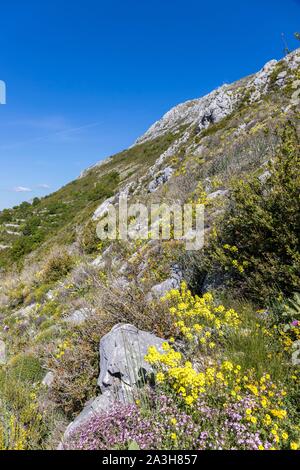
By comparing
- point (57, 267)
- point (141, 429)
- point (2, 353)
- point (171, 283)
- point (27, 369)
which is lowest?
point (2, 353)

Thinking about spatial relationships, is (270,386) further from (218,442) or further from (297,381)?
(218,442)

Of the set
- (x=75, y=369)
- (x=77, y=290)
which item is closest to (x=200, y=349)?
(x=75, y=369)

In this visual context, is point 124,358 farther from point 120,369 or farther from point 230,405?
point 230,405

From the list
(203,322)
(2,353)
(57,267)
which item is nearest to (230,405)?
(203,322)

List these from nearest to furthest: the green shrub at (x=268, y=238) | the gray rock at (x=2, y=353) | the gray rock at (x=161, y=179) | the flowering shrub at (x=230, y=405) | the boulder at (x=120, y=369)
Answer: the flowering shrub at (x=230, y=405) → the boulder at (x=120, y=369) → the green shrub at (x=268, y=238) → the gray rock at (x=2, y=353) → the gray rock at (x=161, y=179)

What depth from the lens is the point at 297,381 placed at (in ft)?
7.97

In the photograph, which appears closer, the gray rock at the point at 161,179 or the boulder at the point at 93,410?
the boulder at the point at 93,410

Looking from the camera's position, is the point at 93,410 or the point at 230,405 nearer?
the point at 230,405

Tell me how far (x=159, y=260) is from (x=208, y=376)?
3843mm

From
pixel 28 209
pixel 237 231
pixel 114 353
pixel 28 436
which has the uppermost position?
pixel 28 209

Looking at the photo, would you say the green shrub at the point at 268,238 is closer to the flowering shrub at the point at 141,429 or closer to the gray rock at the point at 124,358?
the gray rock at the point at 124,358

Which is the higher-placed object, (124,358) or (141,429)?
(124,358)

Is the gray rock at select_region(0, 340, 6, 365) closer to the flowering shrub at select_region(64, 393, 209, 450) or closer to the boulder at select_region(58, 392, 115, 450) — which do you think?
the boulder at select_region(58, 392, 115, 450)

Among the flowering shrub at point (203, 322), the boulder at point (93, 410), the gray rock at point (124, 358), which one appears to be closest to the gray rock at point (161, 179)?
the flowering shrub at point (203, 322)
